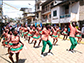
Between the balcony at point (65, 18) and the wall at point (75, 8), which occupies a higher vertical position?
the wall at point (75, 8)

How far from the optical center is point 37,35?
896 cm

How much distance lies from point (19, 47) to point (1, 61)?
62.4 inches

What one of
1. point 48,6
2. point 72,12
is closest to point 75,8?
point 72,12

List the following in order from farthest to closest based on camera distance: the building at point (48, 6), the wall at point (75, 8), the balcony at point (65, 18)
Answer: the building at point (48, 6) → the balcony at point (65, 18) → the wall at point (75, 8)

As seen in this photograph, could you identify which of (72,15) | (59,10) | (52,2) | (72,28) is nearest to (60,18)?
(59,10)

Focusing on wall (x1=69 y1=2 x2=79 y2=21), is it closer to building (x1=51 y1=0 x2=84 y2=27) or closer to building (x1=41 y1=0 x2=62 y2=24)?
building (x1=51 y1=0 x2=84 y2=27)

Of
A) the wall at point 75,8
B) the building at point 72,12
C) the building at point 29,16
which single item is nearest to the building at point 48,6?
the building at point 72,12

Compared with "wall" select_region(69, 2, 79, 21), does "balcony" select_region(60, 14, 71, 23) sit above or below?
below

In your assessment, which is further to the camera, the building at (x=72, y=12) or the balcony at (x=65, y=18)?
the balcony at (x=65, y=18)

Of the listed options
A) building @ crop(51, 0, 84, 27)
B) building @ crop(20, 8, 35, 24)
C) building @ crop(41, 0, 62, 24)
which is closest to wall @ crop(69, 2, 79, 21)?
building @ crop(51, 0, 84, 27)

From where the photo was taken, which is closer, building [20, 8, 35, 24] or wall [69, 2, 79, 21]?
wall [69, 2, 79, 21]

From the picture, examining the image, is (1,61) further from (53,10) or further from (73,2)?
(53,10)

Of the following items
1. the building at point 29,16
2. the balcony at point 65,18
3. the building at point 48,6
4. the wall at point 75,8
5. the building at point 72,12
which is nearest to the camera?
the building at point 72,12

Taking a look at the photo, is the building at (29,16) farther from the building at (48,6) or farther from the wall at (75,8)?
the wall at (75,8)
